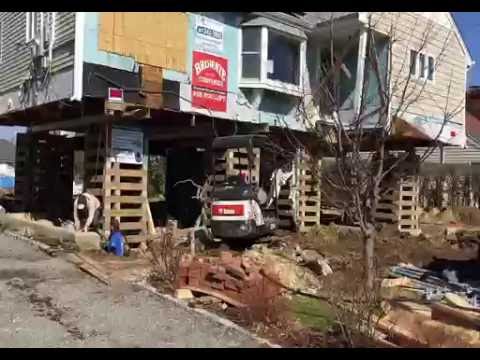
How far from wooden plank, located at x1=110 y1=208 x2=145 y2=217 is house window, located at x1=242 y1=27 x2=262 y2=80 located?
14.5 ft

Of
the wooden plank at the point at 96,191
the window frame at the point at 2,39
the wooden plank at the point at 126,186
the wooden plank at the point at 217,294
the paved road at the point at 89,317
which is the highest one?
the window frame at the point at 2,39

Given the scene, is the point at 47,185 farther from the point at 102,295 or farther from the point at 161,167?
the point at 161,167

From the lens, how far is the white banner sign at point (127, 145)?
497 inches

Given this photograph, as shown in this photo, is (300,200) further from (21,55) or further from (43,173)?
(21,55)

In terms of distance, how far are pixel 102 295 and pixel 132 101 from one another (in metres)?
5.16

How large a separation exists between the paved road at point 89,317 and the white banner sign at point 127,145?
3.87 meters

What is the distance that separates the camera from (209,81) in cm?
1351

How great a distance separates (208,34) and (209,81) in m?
1.15

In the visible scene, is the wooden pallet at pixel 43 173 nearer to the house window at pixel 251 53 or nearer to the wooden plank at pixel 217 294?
the house window at pixel 251 53

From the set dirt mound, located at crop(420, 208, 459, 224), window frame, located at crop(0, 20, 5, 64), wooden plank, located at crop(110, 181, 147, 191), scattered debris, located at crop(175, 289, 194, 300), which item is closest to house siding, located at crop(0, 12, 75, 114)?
window frame, located at crop(0, 20, 5, 64)

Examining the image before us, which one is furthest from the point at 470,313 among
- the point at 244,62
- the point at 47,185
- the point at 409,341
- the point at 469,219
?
the point at 469,219

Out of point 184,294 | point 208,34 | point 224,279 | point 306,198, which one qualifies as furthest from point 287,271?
point 306,198

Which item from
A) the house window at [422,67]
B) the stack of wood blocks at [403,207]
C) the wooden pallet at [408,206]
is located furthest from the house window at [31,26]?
Result: the wooden pallet at [408,206]

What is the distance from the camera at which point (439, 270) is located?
36.1ft
